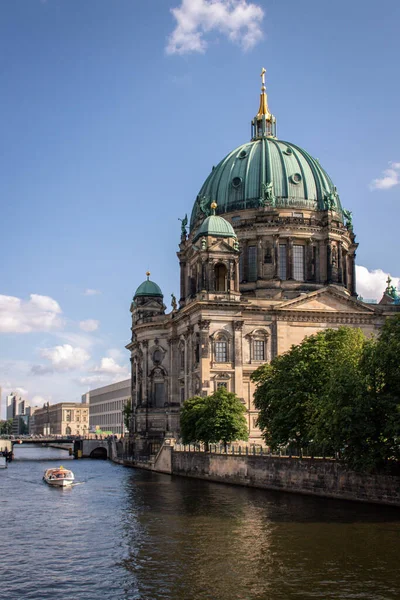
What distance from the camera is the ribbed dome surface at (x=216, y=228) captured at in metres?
104

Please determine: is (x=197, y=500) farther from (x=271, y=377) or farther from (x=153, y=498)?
(x=271, y=377)

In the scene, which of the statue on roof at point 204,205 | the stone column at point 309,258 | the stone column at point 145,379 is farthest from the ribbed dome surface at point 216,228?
the stone column at point 145,379

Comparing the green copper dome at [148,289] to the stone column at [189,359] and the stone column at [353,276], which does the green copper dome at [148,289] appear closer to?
the stone column at [189,359]

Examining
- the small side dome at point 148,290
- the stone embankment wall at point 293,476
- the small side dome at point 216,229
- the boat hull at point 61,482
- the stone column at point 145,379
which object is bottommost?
the boat hull at point 61,482

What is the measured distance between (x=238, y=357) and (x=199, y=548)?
2290 inches

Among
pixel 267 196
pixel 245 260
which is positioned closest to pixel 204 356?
pixel 245 260

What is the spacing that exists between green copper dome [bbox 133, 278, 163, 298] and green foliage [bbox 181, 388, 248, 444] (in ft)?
151

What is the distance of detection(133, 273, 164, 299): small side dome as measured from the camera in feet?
437

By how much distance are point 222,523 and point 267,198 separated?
69.8 meters

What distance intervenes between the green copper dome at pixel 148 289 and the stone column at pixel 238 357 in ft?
116

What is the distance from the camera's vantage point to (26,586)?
34.7 m

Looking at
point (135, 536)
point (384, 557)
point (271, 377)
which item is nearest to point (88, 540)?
point (135, 536)

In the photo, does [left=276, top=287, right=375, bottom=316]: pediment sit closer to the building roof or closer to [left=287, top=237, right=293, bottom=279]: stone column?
[left=287, top=237, right=293, bottom=279]: stone column

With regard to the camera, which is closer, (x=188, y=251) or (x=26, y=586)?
(x=26, y=586)
